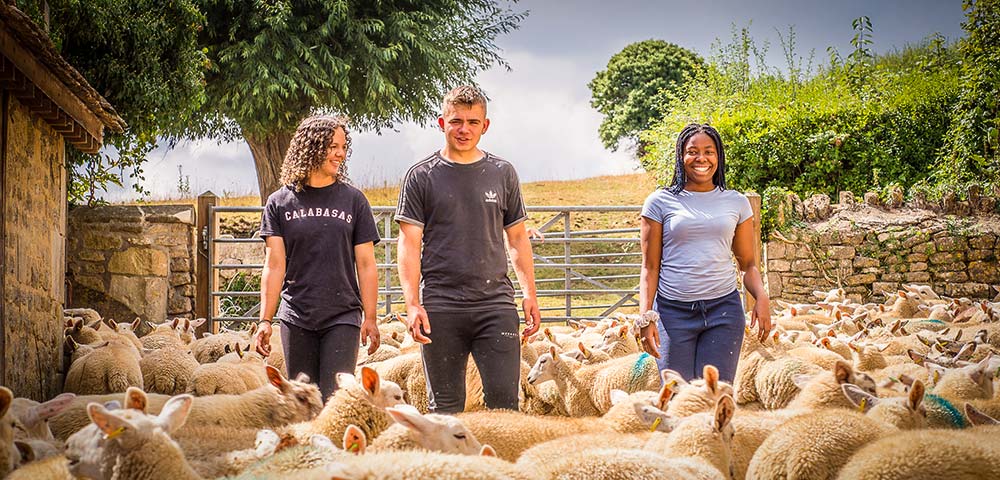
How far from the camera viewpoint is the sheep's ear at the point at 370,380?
3.20 meters

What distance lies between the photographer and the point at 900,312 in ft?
31.6

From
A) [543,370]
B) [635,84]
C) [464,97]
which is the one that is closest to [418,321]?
[464,97]

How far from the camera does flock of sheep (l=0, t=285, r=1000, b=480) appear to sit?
8.05ft

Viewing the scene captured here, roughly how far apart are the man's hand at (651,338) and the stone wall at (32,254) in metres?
3.58

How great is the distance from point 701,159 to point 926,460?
1.89 m

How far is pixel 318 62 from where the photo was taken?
1623 cm

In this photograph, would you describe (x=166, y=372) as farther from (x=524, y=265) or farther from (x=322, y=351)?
(x=524, y=265)

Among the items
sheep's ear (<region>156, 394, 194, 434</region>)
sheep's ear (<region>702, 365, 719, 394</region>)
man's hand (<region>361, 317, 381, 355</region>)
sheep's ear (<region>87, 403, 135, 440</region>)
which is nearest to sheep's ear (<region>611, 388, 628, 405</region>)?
sheep's ear (<region>702, 365, 719, 394</region>)

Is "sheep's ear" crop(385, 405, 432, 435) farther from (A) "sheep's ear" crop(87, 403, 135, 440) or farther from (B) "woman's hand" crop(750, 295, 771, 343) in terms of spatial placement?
(B) "woman's hand" crop(750, 295, 771, 343)

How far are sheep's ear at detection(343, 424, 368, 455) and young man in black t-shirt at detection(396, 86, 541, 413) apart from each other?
106cm

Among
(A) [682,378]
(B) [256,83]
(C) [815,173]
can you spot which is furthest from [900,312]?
(B) [256,83]

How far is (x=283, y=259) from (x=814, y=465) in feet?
8.44

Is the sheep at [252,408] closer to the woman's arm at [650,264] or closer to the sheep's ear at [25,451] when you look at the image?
the sheep's ear at [25,451]

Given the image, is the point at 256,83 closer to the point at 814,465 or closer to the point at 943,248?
the point at 943,248
